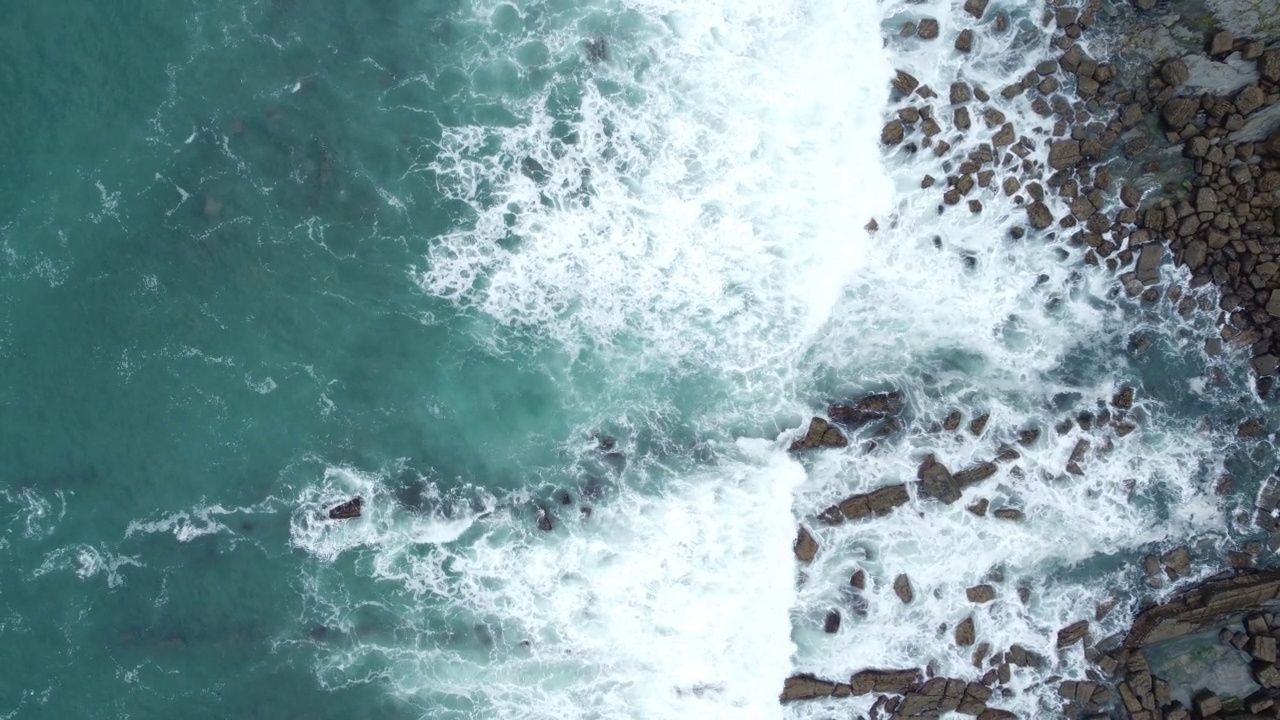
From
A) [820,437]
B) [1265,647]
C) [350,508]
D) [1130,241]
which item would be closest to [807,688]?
[820,437]

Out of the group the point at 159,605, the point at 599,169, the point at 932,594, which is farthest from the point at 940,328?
the point at 159,605

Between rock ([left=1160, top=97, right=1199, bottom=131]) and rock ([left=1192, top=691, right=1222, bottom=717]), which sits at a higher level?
rock ([left=1160, top=97, right=1199, bottom=131])

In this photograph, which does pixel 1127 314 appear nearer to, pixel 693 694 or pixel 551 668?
pixel 693 694

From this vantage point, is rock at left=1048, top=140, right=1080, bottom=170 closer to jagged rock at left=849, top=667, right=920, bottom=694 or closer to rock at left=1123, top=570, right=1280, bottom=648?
rock at left=1123, top=570, right=1280, bottom=648

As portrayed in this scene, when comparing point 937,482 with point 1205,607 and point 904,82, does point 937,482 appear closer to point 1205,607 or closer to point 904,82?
point 1205,607

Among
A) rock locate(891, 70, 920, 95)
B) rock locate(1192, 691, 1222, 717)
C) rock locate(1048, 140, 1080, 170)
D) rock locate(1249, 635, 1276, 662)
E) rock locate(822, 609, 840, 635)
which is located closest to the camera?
rock locate(1048, 140, 1080, 170)

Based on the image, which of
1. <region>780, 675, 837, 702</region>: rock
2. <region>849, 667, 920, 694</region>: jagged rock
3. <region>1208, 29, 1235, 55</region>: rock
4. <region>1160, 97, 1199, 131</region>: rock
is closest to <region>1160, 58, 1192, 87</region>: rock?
<region>1160, 97, 1199, 131</region>: rock
